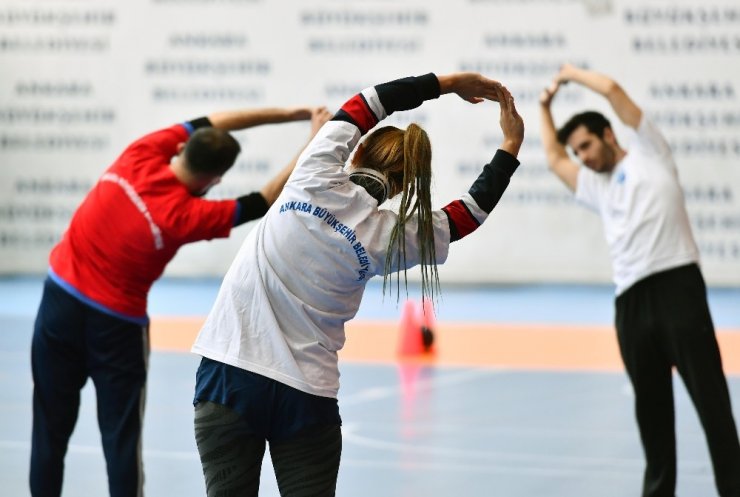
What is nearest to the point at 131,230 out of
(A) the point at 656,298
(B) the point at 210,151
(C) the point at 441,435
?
(B) the point at 210,151

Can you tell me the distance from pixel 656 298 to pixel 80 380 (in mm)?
2783

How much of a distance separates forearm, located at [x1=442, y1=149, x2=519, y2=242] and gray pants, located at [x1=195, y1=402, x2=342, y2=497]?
0.72 m

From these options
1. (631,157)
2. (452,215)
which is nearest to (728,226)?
(631,157)

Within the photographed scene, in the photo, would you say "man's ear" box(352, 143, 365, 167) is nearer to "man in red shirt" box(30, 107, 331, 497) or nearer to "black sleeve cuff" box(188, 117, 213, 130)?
"man in red shirt" box(30, 107, 331, 497)

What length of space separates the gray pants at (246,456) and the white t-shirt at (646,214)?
2.88m

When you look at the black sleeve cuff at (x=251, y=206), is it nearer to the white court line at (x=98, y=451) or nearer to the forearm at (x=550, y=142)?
the forearm at (x=550, y=142)

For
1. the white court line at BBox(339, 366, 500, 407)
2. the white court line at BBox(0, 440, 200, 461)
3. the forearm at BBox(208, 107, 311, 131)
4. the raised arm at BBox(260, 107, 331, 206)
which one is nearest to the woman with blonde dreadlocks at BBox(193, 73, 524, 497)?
the raised arm at BBox(260, 107, 331, 206)

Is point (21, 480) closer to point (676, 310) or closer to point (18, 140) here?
point (676, 310)

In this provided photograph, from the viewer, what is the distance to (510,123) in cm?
376

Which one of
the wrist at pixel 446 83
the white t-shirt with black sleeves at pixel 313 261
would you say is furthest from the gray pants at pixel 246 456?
the wrist at pixel 446 83

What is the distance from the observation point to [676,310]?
5801mm

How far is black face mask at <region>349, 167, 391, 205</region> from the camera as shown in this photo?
3.47 m

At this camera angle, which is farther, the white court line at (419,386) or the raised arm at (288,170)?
the white court line at (419,386)

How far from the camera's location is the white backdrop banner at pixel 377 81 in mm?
14633
